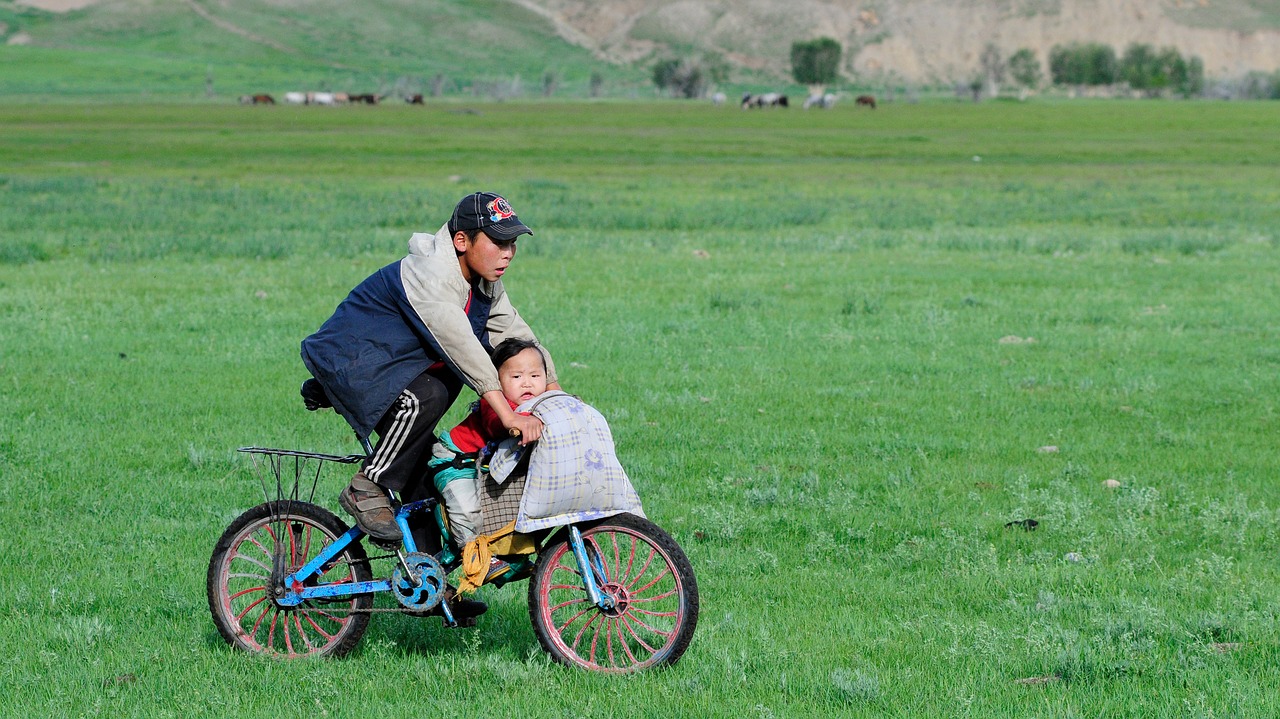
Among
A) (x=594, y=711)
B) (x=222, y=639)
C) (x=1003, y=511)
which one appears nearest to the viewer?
(x=594, y=711)

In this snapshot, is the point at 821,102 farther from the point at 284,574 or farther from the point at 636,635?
the point at 636,635

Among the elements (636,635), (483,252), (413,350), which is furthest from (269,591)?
(483,252)

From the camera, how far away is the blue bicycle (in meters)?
5.80

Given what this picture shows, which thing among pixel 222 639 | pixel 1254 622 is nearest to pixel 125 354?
pixel 222 639

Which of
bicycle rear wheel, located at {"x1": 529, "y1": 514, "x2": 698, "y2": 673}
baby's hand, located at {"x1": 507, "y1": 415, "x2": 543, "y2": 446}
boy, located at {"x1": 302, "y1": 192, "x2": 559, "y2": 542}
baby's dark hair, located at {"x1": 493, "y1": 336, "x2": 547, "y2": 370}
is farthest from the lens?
Result: baby's dark hair, located at {"x1": 493, "y1": 336, "x2": 547, "y2": 370}

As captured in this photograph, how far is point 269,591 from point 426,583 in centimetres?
82

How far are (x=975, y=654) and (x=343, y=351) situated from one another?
10.2ft

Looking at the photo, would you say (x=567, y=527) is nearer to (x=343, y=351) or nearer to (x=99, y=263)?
(x=343, y=351)

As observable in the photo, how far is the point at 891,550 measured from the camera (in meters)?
7.80

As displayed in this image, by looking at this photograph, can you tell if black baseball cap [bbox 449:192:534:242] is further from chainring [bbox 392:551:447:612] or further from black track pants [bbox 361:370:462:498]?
chainring [bbox 392:551:447:612]

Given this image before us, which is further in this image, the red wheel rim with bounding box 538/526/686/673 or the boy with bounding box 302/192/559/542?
the red wheel rim with bounding box 538/526/686/673

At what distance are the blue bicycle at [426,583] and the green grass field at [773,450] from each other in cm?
18

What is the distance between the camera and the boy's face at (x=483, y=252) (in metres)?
5.71

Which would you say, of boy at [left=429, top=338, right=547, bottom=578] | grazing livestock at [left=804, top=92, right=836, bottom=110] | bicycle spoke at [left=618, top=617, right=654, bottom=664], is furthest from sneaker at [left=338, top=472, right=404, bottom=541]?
grazing livestock at [left=804, top=92, right=836, bottom=110]
